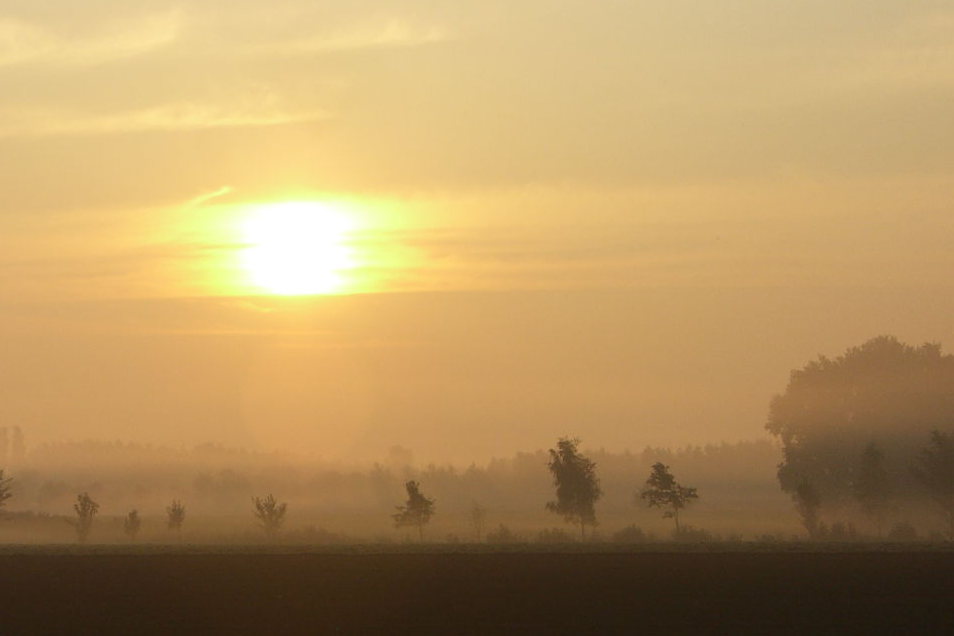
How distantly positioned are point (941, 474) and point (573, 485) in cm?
3272

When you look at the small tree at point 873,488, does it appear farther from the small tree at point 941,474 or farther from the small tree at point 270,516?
the small tree at point 270,516

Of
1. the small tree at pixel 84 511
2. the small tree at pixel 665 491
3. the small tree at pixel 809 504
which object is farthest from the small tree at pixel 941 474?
the small tree at pixel 84 511

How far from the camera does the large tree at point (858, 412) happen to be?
120 metres

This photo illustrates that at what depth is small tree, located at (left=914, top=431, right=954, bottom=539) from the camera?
354ft

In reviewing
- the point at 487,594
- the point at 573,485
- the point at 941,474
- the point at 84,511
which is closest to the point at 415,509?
the point at 573,485

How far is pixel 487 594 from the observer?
4319 cm

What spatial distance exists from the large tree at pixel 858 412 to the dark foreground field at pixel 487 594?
194 feet

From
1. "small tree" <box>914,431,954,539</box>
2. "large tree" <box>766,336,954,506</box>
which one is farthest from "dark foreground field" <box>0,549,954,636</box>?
"large tree" <box>766,336,954,506</box>

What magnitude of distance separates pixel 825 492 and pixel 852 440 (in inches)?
319

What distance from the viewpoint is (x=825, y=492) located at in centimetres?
11956

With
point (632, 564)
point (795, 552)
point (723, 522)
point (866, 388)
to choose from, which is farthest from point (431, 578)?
point (723, 522)

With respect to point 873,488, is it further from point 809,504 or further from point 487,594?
point 487,594

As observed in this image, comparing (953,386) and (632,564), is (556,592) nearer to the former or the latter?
(632,564)

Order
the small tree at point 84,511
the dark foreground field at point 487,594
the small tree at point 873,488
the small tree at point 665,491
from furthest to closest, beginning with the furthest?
the small tree at point 84,511 → the small tree at point 873,488 → the small tree at point 665,491 → the dark foreground field at point 487,594
